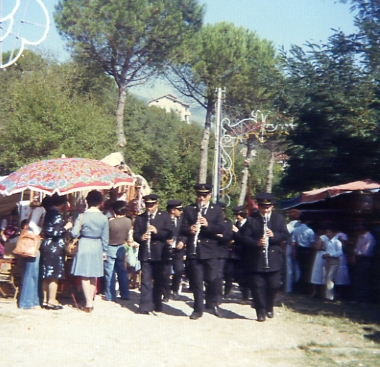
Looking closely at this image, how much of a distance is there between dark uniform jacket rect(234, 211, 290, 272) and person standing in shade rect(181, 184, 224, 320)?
1.32 feet

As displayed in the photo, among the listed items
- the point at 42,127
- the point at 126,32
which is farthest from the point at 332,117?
the point at 126,32

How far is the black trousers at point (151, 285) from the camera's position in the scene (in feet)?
31.4

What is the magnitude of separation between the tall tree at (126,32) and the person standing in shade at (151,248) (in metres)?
21.9

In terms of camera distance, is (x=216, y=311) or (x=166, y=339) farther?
(x=216, y=311)

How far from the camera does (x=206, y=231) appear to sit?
9.25m

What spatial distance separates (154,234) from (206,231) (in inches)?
33.6

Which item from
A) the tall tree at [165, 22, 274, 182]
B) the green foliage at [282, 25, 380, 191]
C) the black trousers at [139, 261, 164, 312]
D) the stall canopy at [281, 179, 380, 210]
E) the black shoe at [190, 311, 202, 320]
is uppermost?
the tall tree at [165, 22, 274, 182]

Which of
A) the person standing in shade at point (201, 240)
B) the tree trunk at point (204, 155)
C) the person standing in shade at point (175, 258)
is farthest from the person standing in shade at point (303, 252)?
A: the tree trunk at point (204, 155)

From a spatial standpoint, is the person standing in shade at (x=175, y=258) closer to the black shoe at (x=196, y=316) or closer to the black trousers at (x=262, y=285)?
the black shoe at (x=196, y=316)

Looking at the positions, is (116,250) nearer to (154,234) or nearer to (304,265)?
(154,234)

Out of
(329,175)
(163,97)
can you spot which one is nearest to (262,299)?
(329,175)

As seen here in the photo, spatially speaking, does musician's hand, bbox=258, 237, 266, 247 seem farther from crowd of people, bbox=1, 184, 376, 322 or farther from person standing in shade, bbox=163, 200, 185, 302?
person standing in shade, bbox=163, 200, 185, 302

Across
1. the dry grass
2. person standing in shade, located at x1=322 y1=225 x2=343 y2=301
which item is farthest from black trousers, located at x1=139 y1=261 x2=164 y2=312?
person standing in shade, located at x1=322 y1=225 x2=343 y2=301

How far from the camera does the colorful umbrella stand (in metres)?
9.32
